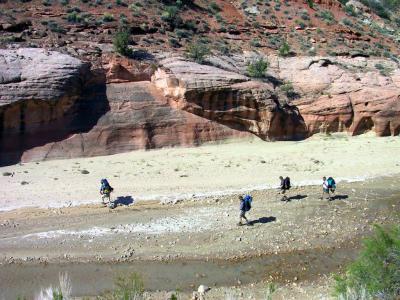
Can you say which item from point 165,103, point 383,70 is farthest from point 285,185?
point 383,70

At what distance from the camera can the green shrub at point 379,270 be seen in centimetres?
716

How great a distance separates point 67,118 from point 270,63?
14.9 m

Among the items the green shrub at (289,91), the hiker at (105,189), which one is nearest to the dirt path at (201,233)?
the hiker at (105,189)

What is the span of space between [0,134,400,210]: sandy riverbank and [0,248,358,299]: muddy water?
4460mm

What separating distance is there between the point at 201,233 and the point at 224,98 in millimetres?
11036

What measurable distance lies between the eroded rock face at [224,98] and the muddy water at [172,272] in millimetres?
11906

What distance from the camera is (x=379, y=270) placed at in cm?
736

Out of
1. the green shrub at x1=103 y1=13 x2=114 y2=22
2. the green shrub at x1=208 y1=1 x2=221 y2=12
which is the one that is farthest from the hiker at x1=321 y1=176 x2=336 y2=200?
the green shrub at x1=208 y1=1 x2=221 y2=12

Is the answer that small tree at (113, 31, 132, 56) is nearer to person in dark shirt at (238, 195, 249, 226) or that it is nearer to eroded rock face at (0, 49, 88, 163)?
eroded rock face at (0, 49, 88, 163)

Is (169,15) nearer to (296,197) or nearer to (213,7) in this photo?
(213,7)

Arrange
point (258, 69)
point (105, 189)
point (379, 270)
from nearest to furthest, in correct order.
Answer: point (379, 270) → point (105, 189) → point (258, 69)

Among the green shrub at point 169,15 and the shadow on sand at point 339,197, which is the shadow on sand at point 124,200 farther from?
the green shrub at point 169,15

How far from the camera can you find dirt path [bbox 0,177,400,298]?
12016 millimetres

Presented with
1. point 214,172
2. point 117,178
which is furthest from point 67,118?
point 214,172
